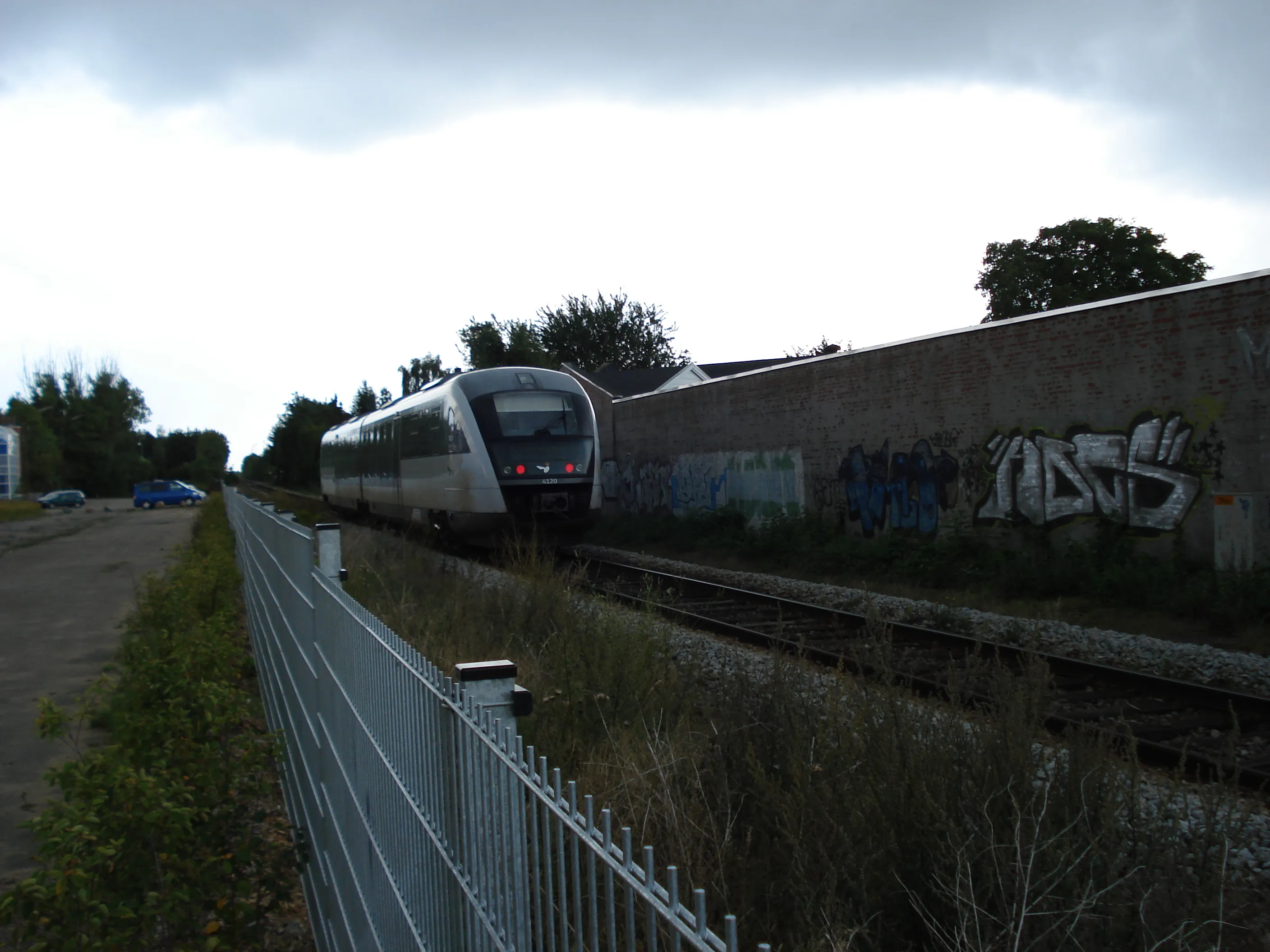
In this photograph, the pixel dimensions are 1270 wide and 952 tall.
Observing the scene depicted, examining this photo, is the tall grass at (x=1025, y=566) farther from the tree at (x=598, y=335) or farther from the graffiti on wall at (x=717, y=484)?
the tree at (x=598, y=335)

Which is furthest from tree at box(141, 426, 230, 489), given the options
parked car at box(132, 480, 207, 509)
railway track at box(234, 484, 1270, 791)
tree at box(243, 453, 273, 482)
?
railway track at box(234, 484, 1270, 791)

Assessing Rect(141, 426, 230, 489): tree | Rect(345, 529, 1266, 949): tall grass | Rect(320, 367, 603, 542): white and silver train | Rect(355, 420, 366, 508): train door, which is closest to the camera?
Rect(345, 529, 1266, 949): tall grass

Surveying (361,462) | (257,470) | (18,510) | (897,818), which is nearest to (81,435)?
(257,470)

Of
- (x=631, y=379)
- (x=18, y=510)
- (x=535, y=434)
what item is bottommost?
(x=18, y=510)

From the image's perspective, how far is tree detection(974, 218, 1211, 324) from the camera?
4253cm

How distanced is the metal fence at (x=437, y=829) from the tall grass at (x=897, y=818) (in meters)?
0.28

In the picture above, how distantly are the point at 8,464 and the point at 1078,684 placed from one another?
237 ft

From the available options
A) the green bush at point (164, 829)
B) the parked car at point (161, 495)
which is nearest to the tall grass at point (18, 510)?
the parked car at point (161, 495)

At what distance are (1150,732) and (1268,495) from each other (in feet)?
18.9

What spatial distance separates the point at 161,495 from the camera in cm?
5903

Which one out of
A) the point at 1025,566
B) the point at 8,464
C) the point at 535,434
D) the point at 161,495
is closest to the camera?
the point at 1025,566

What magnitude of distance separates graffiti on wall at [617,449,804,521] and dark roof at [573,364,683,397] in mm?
19221

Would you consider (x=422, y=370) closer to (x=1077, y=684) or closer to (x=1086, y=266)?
(x=1086, y=266)

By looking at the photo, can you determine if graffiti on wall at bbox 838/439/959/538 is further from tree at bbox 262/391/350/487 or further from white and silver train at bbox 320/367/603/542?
tree at bbox 262/391/350/487
